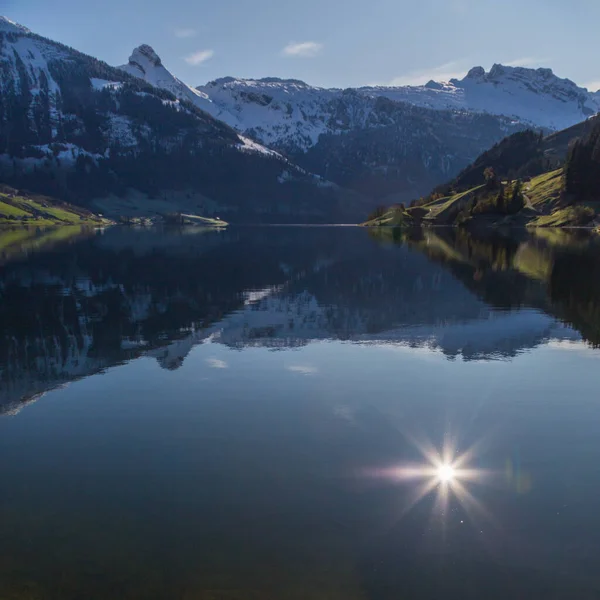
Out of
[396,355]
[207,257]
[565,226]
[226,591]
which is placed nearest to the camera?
[226,591]

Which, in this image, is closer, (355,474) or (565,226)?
(355,474)

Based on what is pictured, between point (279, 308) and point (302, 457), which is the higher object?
point (279, 308)

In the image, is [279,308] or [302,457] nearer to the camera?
[302,457]

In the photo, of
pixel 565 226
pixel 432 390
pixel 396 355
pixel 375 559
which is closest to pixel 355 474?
pixel 375 559

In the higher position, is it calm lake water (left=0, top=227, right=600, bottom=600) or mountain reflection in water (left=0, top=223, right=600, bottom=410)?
mountain reflection in water (left=0, top=223, right=600, bottom=410)

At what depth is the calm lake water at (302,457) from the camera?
1419cm

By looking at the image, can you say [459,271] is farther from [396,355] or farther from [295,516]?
[295,516]

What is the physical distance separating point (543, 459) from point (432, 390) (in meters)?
8.79

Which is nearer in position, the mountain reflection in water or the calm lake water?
the calm lake water

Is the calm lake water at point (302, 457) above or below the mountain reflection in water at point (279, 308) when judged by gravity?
below

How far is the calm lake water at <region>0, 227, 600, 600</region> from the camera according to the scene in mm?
14188

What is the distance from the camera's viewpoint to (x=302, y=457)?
20.6 metres

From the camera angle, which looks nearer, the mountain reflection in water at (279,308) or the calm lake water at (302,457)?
the calm lake water at (302,457)

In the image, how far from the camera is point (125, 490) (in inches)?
721
